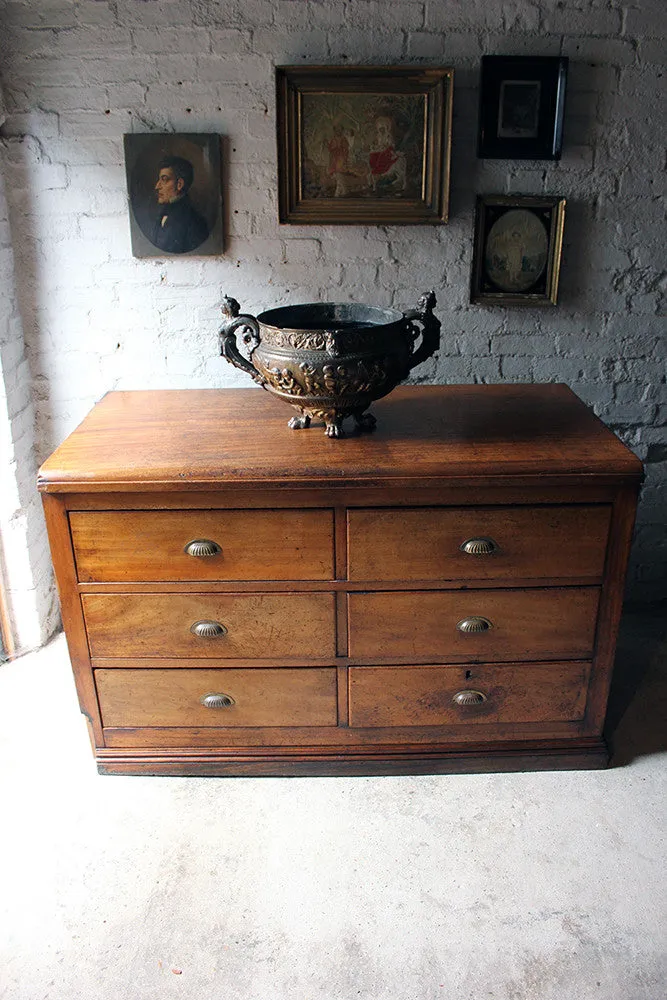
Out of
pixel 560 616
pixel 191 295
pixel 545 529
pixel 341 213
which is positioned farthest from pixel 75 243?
pixel 560 616

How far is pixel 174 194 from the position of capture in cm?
234

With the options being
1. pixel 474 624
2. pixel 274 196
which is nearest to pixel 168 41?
pixel 274 196

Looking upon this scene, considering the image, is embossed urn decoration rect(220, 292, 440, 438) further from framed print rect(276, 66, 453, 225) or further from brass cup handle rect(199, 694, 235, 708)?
brass cup handle rect(199, 694, 235, 708)

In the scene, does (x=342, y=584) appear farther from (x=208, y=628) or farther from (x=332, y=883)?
(x=332, y=883)

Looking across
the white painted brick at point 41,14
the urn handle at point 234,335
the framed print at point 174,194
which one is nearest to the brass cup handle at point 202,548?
the urn handle at point 234,335

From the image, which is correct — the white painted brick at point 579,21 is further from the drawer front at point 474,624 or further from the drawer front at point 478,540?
the drawer front at point 474,624

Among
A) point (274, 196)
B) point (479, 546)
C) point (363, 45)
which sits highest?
point (363, 45)

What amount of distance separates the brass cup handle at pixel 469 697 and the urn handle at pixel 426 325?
826mm

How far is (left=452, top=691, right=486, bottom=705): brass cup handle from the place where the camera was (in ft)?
6.94

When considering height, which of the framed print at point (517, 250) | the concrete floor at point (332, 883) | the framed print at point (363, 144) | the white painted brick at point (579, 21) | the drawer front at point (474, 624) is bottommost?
the concrete floor at point (332, 883)

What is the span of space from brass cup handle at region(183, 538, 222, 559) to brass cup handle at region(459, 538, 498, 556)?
1.88 feet

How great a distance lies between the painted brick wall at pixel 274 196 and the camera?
2.23m

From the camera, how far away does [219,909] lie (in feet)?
5.99

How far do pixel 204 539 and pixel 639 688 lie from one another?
1.38 metres
